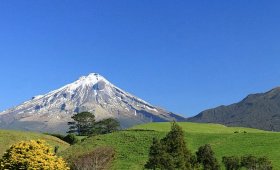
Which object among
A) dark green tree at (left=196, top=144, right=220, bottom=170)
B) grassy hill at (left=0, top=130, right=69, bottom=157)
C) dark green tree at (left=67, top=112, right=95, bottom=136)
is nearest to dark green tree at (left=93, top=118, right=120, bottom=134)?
dark green tree at (left=67, top=112, right=95, bottom=136)

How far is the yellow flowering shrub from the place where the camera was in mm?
36625

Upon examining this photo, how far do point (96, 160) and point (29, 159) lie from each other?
4803 cm

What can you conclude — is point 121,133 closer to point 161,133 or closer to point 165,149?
point 161,133

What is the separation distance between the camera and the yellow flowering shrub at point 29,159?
36.6 meters

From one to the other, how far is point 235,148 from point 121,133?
31.0 meters

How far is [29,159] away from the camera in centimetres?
3669

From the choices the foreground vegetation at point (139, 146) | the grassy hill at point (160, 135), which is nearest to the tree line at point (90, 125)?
the foreground vegetation at point (139, 146)

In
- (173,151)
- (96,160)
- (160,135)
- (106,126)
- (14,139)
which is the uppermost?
(106,126)

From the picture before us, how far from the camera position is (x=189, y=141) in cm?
10719

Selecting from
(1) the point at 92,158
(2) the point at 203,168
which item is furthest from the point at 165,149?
(1) the point at 92,158

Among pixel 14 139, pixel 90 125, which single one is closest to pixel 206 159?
pixel 14 139

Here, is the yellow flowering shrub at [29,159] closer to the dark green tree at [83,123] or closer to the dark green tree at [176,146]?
the dark green tree at [176,146]

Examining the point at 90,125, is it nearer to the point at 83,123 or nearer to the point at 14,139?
the point at 83,123

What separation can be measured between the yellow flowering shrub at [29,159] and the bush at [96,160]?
41449mm
